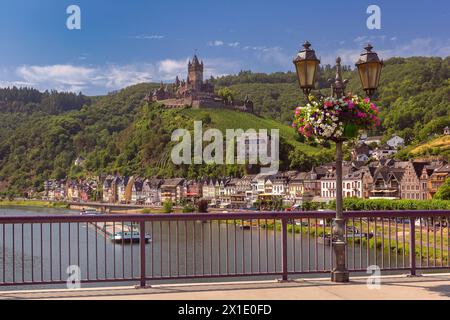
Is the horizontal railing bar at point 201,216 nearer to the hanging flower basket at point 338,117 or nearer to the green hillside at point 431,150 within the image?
the hanging flower basket at point 338,117

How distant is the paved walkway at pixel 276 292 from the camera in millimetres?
8609

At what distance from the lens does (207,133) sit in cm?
14750

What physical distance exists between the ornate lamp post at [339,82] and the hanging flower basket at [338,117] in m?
0.22

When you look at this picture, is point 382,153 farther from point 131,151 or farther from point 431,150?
point 131,151

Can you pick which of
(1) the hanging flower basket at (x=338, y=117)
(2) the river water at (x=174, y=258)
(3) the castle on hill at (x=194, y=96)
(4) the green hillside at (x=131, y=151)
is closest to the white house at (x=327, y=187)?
(4) the green hillside at (x=131, y=151)

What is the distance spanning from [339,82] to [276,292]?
11.5ft

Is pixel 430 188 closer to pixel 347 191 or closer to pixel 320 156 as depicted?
pixel 347 191

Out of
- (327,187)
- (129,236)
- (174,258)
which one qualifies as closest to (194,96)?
(327,187)

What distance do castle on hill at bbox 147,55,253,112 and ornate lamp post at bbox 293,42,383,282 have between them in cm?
16626

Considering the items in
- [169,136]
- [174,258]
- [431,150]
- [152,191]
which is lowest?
[174,258]

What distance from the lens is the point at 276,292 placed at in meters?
8.97

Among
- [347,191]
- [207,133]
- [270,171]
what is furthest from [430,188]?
[207,133]

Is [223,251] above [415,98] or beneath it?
beneath

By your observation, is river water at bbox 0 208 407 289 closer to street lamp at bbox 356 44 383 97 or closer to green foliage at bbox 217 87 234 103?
street lamp at bbox 356 44 383 97
